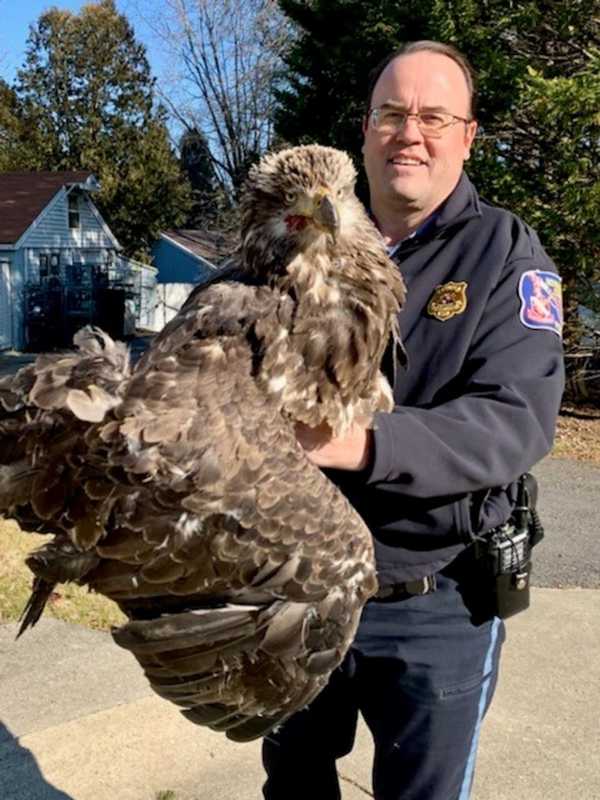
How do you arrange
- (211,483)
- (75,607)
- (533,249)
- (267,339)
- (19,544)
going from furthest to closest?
(19,544)
(75,607)
(533,249)
(267,339)
(211,483)

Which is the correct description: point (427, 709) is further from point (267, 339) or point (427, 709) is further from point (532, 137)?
point (532, 137)

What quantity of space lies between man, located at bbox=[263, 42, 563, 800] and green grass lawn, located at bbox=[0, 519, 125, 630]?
9.99 feet

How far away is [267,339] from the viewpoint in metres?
2.36

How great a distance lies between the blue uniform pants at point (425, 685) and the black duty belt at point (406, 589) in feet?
0.08

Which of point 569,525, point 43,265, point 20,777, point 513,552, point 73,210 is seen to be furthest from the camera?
point 73,210

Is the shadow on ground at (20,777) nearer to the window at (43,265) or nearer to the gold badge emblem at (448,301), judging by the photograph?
the gold badge emblem at (448,301)

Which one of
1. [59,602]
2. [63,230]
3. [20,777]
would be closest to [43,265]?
[63,230]

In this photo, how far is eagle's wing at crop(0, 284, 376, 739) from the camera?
7.16 feet

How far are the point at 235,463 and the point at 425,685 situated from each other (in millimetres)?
1034

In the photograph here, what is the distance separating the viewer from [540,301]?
2559 millimetres

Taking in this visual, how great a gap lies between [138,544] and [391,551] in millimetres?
813

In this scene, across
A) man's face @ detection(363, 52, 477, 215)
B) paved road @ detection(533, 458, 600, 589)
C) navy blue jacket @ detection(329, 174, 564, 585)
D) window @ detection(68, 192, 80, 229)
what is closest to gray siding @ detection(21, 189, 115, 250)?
window @ detection(68, 192, 80, 229)

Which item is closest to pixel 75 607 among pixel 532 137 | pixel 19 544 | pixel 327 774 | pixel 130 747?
pixel 19 544

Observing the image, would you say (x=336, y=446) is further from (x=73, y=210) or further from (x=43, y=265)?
(x=73, y=210)
